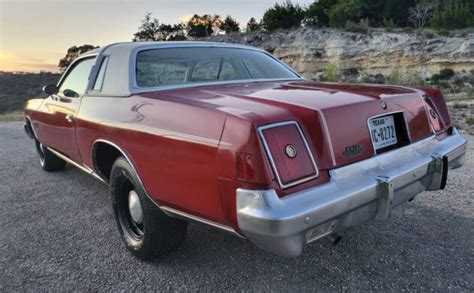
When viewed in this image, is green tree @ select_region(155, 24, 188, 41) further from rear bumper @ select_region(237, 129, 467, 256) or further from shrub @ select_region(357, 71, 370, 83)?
rear bumper @ select_region(237, 129, 467, 256)

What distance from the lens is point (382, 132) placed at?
2.54 m

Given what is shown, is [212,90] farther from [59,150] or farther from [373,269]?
[59,150]

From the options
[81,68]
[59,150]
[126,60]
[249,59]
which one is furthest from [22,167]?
[249,59]

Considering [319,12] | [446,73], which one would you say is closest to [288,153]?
[446,73]

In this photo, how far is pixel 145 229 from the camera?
2.73 m

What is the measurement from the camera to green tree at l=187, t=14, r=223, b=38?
4794 centimetres

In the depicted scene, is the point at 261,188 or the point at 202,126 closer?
the point at 261,188

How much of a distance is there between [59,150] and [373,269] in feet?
10.9

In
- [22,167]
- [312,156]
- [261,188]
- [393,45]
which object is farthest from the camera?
[393,45]

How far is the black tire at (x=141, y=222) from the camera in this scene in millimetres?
2688

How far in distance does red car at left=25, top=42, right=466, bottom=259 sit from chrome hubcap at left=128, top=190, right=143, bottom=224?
0.01 metres

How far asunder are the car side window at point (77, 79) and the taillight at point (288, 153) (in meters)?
2.32

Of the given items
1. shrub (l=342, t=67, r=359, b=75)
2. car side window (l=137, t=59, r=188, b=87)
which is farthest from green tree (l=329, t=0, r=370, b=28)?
car side window (l=137, t=59, r=188, b=87)

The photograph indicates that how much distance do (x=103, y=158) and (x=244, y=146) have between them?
72.6 inches
